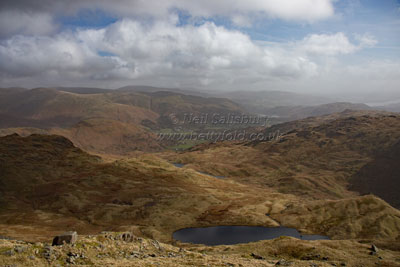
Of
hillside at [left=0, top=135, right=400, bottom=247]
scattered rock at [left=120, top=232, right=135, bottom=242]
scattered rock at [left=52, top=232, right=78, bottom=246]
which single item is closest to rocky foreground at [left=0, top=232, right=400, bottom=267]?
scattered rock at [left=120, top=232, right=135, bottom=242]

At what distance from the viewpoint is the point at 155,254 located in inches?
2301

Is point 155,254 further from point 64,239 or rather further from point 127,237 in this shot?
point 64,239

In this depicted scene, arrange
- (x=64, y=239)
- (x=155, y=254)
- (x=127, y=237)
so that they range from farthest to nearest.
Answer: (x=127, y=237) < (x=155, y=254) < (x=64, y=239)

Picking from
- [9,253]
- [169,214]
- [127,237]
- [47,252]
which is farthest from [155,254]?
[169,214]

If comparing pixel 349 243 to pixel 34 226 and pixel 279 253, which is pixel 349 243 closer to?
pixel 279 253

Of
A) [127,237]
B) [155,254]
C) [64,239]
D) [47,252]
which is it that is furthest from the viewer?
[127,237]

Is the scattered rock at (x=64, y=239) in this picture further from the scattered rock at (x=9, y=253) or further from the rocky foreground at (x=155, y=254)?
the scattered rock at (x=9, y=253)

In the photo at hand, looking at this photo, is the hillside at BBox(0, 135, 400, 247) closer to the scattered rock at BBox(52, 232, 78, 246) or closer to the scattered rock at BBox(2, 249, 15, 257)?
the scattered rock at BBox(52, 232, 78, 246)

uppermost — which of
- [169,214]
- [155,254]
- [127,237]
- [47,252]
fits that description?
[47,252]

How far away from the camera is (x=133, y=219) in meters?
167

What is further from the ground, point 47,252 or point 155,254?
point 47,252

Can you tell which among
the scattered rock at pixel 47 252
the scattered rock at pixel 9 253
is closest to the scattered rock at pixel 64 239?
the scattered rock at pixel 47 252

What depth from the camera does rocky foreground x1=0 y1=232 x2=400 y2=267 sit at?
42.4 metres

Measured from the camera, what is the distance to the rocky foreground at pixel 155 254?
1671 inches
